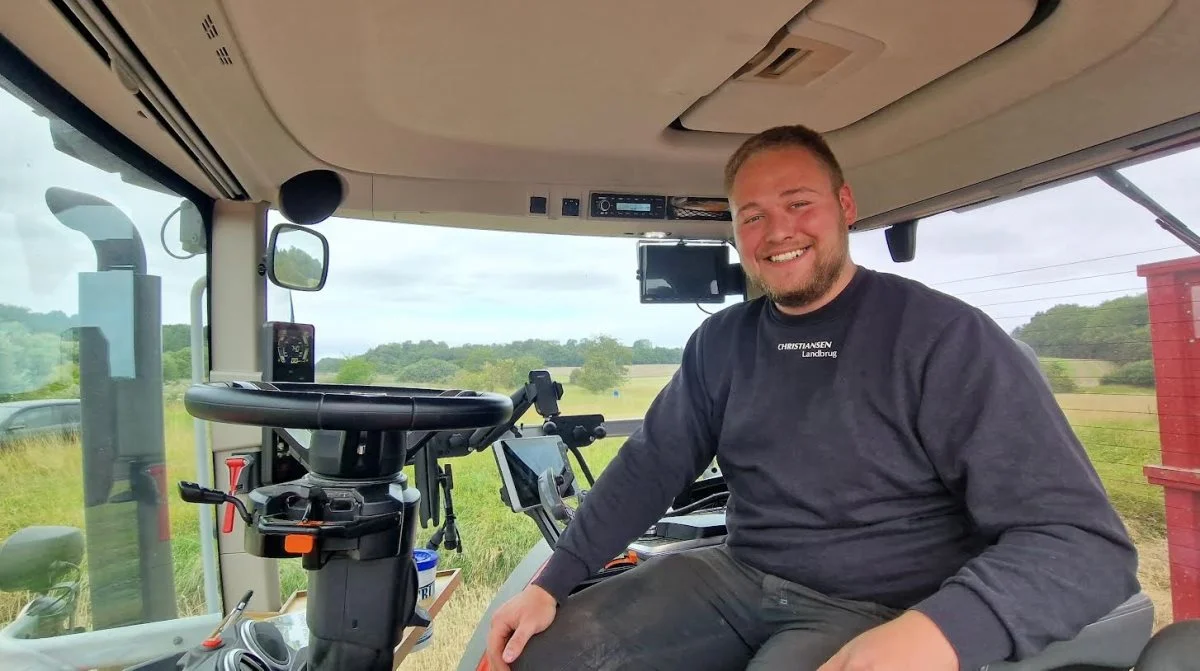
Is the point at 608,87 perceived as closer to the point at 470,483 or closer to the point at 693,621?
the point at 693,621

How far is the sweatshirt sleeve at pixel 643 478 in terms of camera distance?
4.84 feet

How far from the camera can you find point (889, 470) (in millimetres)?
1291

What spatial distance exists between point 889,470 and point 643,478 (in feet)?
1.74

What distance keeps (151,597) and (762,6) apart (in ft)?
7.36

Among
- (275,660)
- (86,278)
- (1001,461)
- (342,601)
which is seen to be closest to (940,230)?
(1001,461)

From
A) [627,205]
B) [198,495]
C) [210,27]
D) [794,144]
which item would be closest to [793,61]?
[794,144]

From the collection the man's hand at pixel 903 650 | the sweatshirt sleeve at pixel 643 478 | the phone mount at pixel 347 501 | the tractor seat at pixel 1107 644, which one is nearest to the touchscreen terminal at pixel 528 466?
the sweatshirt sleeve at pixel 643 478

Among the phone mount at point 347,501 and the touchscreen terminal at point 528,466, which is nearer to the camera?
the phone mount at point 347,501

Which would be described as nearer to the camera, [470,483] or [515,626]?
[515,626]

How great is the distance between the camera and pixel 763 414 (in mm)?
1456

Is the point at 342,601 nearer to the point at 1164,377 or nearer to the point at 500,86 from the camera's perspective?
the point at 500,86

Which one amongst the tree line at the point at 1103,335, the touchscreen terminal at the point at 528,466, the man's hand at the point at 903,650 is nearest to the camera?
the man's hand at the point at 903,650

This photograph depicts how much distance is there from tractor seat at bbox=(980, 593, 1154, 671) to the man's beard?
0.76 metres

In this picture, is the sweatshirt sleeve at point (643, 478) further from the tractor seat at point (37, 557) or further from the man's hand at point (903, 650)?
the tractor seat at point (37, 557)
